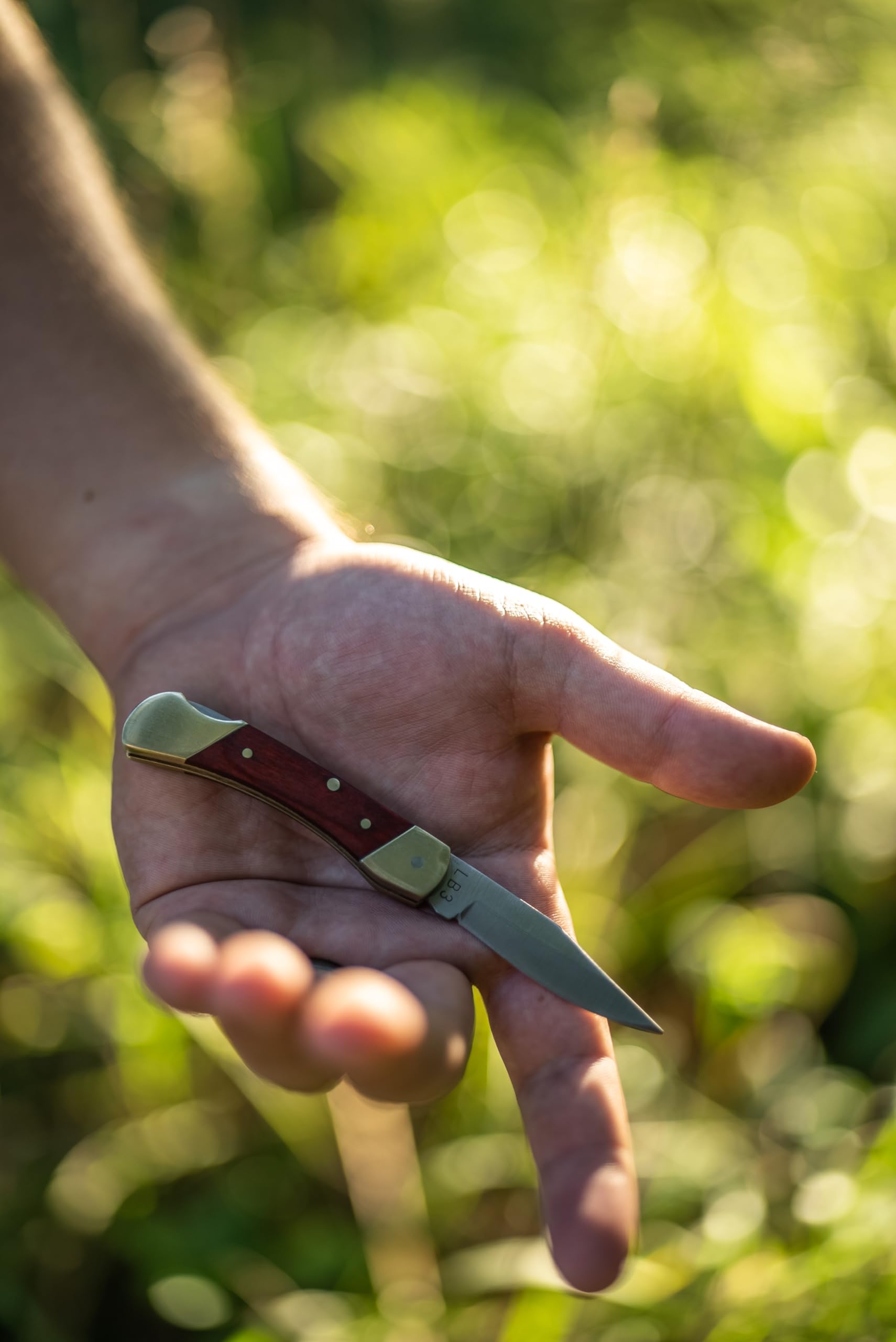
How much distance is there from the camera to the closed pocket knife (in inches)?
55.5

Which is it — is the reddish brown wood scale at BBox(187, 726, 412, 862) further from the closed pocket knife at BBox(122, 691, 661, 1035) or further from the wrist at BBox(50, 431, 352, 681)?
the wrist at BBox(50, 431, 352, 681)

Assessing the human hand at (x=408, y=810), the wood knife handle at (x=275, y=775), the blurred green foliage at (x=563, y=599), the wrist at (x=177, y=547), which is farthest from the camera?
the blurred green foliage at (x=563, y=599)

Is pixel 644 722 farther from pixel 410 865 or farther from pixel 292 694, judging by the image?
pixel 292 694

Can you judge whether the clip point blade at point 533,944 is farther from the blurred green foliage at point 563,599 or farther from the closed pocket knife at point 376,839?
the blurred green foliage at point 563,599

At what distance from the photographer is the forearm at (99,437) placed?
1.99m

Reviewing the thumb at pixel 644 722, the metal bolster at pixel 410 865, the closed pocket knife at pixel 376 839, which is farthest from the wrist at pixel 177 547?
the metal bolster at pixel 410 865

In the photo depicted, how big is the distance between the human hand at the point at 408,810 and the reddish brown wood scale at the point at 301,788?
0.25 feet

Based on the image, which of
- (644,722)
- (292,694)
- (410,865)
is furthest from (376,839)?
(644,722)

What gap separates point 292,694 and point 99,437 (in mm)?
845

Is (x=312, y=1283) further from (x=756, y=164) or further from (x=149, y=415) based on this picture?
(x=756, y=164)

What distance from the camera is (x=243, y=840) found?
1576 millimetres

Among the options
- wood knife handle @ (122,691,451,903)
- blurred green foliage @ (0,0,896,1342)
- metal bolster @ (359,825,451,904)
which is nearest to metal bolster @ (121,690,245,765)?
wood knife handle @ (122,691,451,903)

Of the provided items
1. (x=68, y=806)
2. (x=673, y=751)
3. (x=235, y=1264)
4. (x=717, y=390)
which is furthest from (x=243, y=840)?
(x=717, y=390)

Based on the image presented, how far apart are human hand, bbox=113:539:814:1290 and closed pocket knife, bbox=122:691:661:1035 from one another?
0.04 meters
